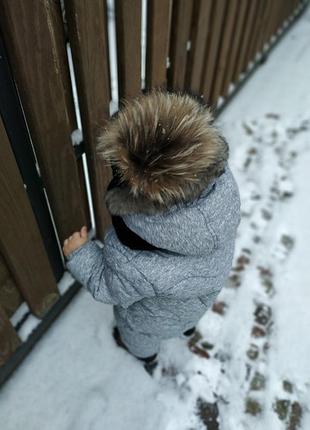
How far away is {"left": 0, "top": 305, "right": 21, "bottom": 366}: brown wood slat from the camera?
139 cm

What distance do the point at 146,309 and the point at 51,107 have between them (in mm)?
734

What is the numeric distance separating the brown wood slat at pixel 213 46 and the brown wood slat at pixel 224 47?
40 mm

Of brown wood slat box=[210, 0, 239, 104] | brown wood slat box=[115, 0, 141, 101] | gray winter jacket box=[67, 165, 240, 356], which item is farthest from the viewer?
brown wood slat box=[210, 0, 239, 104]

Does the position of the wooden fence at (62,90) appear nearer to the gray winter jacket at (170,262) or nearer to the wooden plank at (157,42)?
the wooden plank at (157,42)

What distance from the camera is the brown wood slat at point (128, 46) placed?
3.95ft

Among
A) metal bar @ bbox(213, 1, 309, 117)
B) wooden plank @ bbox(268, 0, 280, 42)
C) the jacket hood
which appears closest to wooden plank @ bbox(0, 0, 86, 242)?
the jacket hood

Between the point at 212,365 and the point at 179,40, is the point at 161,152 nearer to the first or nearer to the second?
the point at 179,40

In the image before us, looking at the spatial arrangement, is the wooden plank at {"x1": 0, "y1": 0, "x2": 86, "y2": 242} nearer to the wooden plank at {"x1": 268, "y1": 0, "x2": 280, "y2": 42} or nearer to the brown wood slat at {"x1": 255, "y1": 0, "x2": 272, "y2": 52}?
the brown wood slat at {"x1": 255, "y1": 0, "x2": 272, "y2": 52}

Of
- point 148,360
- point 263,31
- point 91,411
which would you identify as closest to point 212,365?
point 148,360

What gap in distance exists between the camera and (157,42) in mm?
1499

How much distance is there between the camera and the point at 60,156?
1242 mm

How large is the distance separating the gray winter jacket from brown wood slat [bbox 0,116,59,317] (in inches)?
7.1

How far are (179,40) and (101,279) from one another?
1171 millimetres

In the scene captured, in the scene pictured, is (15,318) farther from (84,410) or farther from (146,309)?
(146,309)
